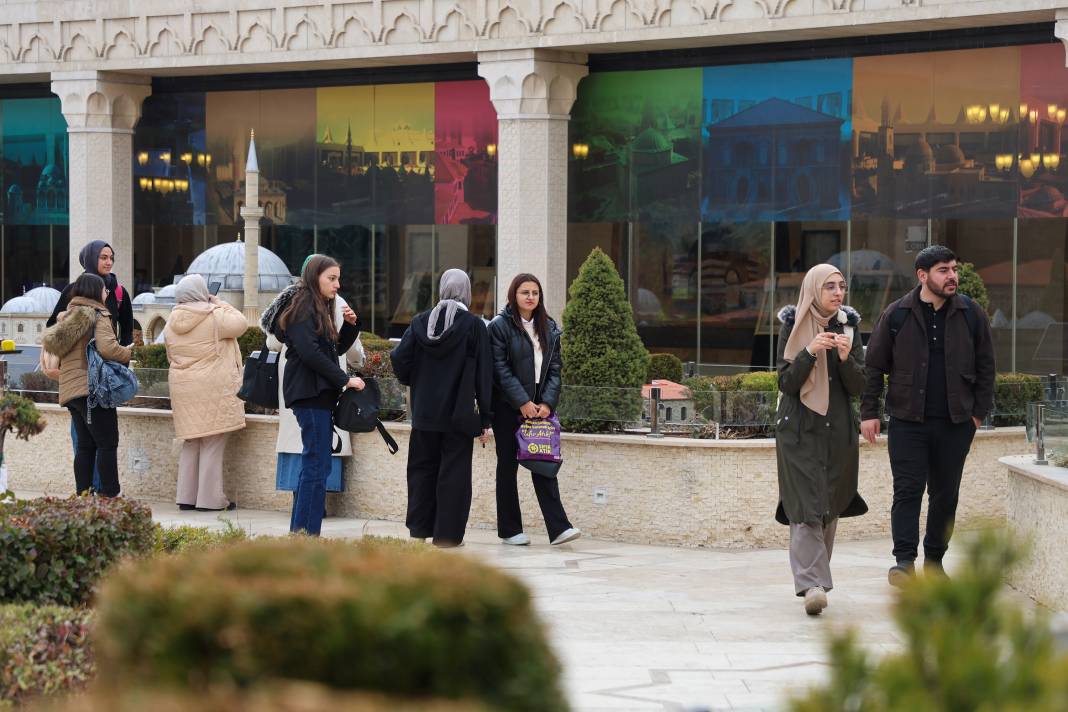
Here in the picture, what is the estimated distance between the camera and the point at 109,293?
12.1 meters

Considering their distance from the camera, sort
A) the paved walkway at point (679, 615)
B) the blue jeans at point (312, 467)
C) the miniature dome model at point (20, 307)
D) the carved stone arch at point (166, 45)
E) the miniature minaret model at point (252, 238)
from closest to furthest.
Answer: the paved walkway at point (679, 615) → the blue jeans at point (312, 467) → the miniature minaret model at point (252, 238) → the carved stone arch at point (166, 45) → the miniature dome model at point (20, 307)

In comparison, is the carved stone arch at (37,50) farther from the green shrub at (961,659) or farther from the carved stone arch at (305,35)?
the green shrub at (961,659)

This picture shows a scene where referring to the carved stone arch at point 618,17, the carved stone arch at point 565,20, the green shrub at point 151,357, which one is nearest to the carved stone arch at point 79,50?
the carved stone arch at point 565,20

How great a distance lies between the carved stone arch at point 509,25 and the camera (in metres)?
24.2

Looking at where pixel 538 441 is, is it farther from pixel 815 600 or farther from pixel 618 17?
pixel 618 17

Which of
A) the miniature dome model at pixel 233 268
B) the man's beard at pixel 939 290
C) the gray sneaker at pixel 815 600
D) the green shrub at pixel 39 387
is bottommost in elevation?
the gray sneaker at pixel 815 600

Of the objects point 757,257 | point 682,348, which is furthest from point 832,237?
point 682,348

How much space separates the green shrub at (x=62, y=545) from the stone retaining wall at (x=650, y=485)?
4710 millimetres

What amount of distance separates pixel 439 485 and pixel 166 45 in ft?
61.8

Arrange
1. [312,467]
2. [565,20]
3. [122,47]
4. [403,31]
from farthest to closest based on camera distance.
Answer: [122,47] → [403,31] → [565,20] → [312,467]

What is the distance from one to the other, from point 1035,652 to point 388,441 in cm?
855

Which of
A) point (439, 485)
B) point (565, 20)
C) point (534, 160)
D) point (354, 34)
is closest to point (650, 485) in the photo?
point (439, 485)

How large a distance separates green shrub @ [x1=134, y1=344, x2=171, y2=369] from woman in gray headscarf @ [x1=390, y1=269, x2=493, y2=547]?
18.7ft

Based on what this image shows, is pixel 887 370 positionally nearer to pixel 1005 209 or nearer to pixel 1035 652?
pixel 1035 652
